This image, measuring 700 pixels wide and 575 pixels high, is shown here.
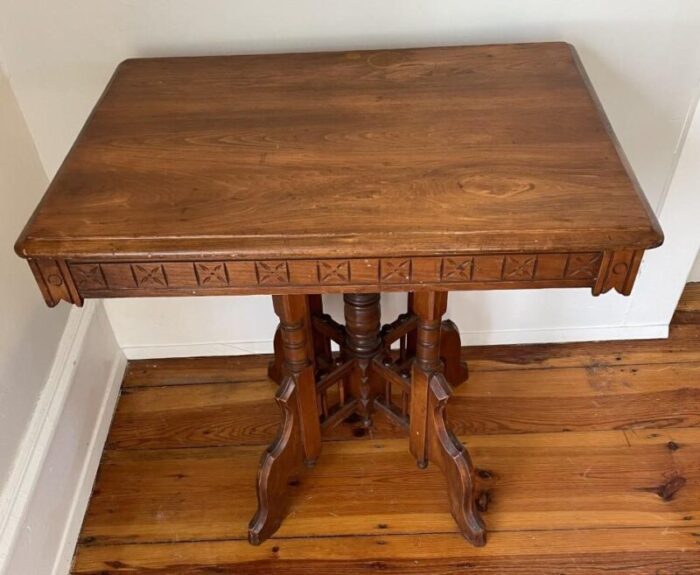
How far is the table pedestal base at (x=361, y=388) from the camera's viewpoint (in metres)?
1.21

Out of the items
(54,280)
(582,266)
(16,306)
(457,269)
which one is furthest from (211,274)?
(16,306)

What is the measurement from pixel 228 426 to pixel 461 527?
57 cm

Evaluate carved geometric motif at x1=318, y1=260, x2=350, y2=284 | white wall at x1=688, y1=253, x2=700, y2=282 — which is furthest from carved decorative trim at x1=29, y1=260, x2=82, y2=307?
white wall at x1=688, y1=253, x2=700, y2=282

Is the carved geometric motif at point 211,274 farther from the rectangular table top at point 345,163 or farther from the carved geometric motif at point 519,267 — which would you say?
the carved geometric motif at point 519,267

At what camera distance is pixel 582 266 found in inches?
35.0

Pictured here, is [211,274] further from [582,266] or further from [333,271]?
[582,266]

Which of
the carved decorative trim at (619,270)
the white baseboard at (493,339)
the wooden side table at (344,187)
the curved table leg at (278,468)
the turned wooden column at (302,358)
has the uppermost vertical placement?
the wooden side table at (344,187)

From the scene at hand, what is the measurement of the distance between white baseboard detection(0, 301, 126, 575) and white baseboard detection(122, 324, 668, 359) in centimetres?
10

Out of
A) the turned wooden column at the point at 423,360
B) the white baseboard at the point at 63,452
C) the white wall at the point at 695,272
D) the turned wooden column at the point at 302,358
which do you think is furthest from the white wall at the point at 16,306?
the white wall at the point at 695,272

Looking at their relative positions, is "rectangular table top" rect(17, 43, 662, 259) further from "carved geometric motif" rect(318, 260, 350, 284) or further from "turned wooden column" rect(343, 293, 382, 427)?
"turned wooden column" rect(343, 293, 382, 427)

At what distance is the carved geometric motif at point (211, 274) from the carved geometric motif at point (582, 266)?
44cm

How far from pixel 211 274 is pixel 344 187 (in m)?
0.21

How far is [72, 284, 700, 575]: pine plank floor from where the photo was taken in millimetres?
1365

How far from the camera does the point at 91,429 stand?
1.53 metres
